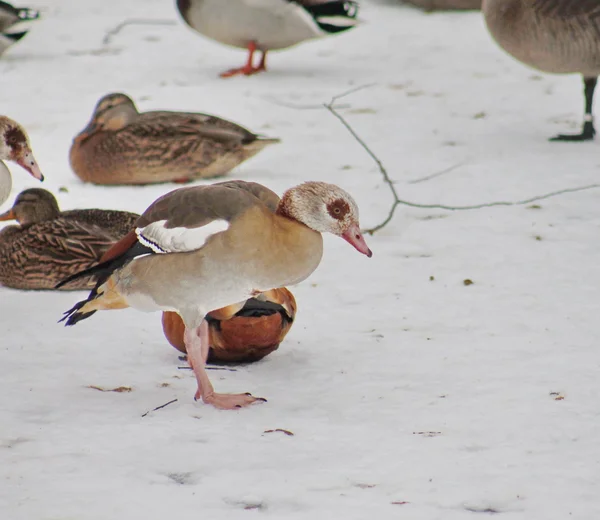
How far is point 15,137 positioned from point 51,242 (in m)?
0.64

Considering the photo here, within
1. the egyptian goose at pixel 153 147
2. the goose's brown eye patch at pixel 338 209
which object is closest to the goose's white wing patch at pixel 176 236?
the goose's brown eye patch at pixel 338 209

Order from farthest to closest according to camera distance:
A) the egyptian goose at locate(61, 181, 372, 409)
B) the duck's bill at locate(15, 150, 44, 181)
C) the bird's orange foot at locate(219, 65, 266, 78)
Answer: the bird's orange foot at locate(219, 65, 266, 78) → the duck's bill at locate(15, 150, 44, 181) → the egyptian goose at locate(61, 181, 372, 409)

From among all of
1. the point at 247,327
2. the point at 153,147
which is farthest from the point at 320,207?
the point at 153,147

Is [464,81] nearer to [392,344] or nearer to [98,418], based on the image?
[392,344]

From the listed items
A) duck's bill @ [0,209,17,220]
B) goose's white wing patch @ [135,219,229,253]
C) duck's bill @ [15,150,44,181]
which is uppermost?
goose's white wing patch @ [135,219,229,253]

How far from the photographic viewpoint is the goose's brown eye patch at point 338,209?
3.36 metres

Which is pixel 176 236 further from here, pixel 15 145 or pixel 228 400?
pixel 15 145

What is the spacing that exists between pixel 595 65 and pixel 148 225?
4.15 meters

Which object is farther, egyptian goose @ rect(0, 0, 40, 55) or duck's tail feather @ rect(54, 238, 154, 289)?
egyptian goose @ rect(0, 0, 40, 55)

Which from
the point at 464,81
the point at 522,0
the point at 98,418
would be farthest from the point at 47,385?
the point at 464,81

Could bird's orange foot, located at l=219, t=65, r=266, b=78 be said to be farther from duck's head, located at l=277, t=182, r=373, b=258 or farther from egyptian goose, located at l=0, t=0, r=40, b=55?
duck's head, located at l=277, t=182, r=373, b=258

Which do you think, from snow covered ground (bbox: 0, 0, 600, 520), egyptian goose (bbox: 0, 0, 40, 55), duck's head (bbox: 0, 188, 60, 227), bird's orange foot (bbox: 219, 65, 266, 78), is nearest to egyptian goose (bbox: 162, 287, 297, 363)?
snow covered ground (bbox: 0, 0, 600, 520)

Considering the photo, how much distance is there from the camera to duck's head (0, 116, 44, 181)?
16.5ft

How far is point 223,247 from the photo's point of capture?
3.29 meters
